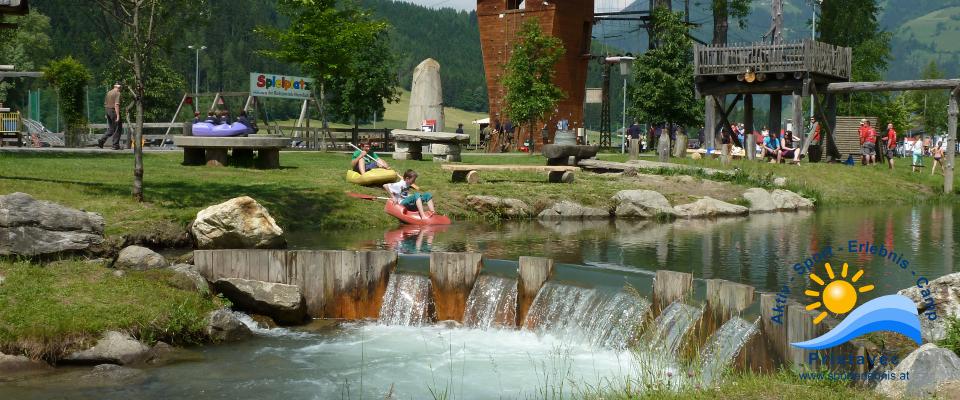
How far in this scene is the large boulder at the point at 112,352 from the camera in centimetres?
1028

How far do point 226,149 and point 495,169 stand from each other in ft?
23.1

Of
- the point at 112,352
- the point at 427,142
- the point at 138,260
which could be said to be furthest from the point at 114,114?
the point at 112,352

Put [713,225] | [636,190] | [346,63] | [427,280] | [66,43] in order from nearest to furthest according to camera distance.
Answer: [427,280], [713,225], [636,190], [346,63], [66,43]

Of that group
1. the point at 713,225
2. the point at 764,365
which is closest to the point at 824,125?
the point at 713,225

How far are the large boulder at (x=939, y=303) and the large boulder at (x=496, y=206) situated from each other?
47.5 ft

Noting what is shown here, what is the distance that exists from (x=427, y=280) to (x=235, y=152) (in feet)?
43.4

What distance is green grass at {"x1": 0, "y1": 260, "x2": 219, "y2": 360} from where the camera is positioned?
1028 cm

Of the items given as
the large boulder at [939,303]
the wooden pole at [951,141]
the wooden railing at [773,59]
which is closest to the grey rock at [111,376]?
the large boulder at [939,303]

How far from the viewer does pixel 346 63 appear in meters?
37.1

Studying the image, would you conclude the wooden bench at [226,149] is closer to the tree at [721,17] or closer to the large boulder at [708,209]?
the large boulder at [708,209]

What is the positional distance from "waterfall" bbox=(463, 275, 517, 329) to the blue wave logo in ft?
17.5

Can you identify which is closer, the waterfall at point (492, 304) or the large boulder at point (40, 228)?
the large boulder at point (40, 228)

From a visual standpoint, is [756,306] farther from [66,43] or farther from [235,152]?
[66,43]

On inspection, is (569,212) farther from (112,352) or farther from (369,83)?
(369,83)
